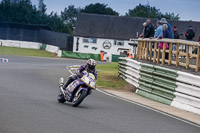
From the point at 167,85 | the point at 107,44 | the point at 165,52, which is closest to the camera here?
the point at 167,85

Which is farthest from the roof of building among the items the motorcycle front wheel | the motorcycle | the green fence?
the motorcycle front wheel

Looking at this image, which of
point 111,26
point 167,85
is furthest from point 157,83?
point 111,26

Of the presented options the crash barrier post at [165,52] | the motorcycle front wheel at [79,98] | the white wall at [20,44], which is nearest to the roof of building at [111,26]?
the white wall at [20,44]

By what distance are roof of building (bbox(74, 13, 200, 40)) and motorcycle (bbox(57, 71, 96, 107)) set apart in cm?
6726

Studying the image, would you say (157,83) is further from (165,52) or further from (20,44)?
(20,44)

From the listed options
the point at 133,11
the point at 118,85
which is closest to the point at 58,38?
the point at 118,85

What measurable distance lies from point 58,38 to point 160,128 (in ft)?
189

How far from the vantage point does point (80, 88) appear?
13.1 meters

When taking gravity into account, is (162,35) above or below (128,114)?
above

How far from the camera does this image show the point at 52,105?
12805 mm

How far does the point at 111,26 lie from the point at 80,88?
6976cm

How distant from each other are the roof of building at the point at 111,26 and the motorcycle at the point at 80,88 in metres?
67.3

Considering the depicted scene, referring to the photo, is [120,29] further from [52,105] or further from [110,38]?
[52,105]

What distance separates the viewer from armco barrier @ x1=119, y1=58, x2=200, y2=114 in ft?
48.3
